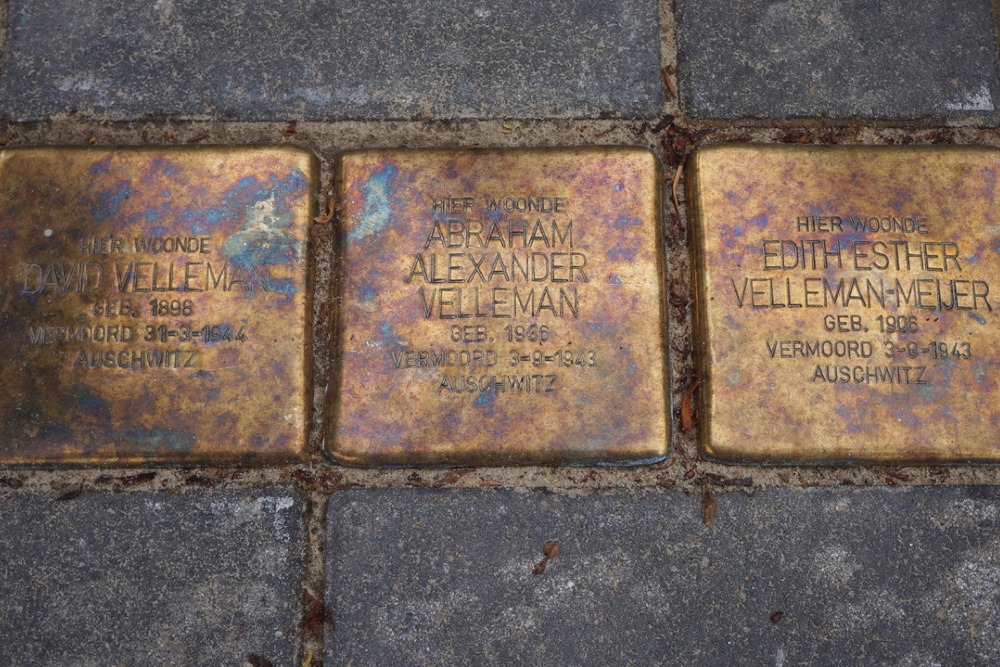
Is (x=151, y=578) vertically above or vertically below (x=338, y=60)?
below

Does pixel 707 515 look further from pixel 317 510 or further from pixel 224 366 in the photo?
pixel 224 366

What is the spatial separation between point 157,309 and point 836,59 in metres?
1.27

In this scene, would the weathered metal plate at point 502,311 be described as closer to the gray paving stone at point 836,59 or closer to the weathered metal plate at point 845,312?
the weathered metal plate at point 845,312

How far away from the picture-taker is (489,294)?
1157 millimetres

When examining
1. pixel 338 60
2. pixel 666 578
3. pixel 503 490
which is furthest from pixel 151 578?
pixel 338 60

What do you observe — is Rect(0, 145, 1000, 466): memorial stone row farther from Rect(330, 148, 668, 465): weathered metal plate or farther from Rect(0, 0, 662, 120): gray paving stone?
Rect(0, 0, 662, 120): gray paving stone

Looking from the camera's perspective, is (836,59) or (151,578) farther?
(836,59)

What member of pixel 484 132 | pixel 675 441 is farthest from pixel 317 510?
pixel 484 132

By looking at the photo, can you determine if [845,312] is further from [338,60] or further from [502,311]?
[338,60]

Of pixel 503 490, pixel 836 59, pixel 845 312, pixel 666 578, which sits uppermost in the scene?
pixel 836 59

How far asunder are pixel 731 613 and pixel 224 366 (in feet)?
3.02

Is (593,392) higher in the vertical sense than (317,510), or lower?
higher

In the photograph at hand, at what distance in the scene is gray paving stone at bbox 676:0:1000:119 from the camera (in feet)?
4.14

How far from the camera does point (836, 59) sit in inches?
50.1
